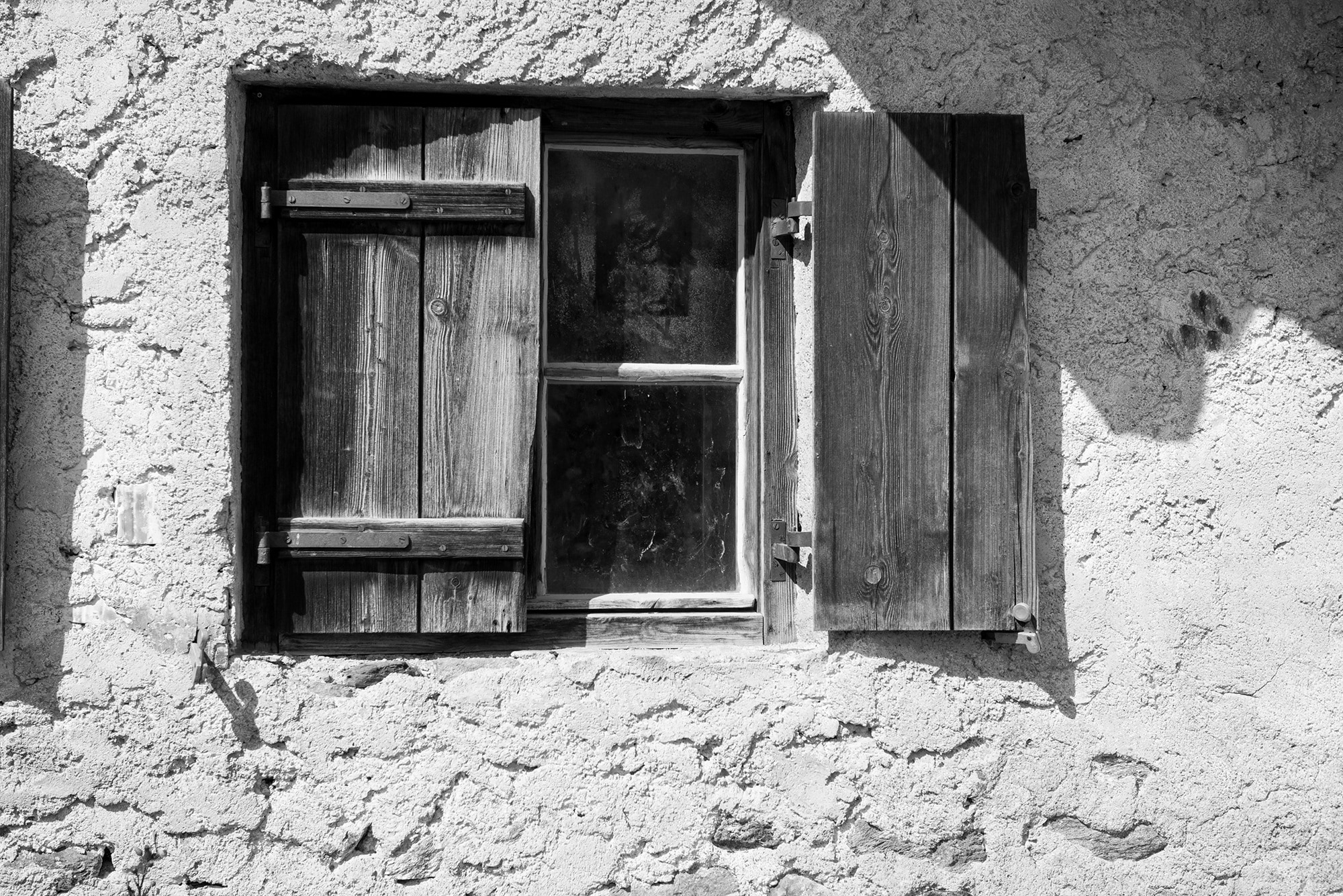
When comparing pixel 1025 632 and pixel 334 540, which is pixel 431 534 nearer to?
pixel 334 540

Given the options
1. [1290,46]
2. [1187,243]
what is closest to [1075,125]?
[1187,243]

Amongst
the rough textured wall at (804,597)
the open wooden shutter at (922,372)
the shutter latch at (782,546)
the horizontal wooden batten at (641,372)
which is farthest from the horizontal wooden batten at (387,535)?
the open wooden shutter at (922,372)

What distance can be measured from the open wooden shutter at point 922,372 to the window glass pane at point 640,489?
303 mm

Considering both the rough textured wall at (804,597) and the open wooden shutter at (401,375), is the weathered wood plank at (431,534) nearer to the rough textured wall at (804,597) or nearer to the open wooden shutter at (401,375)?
the open wooden shutter at (401,375)

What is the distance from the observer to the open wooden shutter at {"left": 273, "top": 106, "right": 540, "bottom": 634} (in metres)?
2.10

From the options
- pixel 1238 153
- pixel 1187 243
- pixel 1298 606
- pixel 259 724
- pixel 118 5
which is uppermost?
pixel 118 5

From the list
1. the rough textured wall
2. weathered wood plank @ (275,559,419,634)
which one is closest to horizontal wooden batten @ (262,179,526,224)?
the rough textured wall

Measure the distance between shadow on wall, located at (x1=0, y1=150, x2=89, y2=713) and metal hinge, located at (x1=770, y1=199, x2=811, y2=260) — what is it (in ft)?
4.70

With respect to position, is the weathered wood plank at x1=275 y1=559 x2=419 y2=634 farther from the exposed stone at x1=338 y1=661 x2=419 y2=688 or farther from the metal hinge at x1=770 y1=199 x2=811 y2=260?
the metal hinge at x1=770 y1=199 x2=811 y2=260

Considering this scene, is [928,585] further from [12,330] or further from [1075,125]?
[12,330]

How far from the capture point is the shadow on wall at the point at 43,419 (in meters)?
2.02

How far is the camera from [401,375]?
2113 millimetres

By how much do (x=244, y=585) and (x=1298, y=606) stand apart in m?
2.27

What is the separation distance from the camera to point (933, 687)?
216 centimetres
